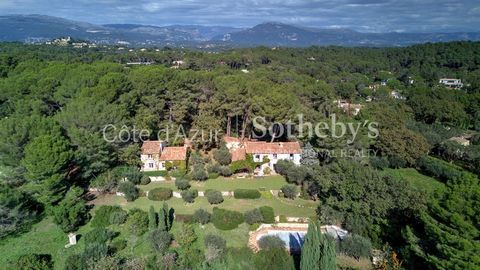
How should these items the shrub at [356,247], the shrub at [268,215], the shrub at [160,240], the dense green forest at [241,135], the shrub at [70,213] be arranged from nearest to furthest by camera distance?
the dense green forest at [241,135], the shrub at [356,247], the shrub at [160,240], the shrub at [70,213], the shrub at [268,215]

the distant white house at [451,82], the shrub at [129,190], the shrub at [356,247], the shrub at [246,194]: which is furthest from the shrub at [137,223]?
the distant white house at [451,82]

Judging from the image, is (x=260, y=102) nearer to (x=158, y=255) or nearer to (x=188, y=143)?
(x=188, y=143)


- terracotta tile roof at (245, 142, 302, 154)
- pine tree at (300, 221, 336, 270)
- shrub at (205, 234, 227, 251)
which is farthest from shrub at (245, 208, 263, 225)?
terracotta tile roof at (245, 142, 302, 154)

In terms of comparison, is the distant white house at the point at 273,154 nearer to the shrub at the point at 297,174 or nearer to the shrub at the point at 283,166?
the shrub at the point at 283,166

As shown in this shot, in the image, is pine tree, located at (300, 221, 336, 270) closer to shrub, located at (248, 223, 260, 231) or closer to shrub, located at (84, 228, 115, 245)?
shrub, located at (248, 223, 260, 231)

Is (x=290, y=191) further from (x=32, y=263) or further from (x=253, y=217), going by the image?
Answer: (x=32, y=263)

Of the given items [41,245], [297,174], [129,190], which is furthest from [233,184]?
[41,245]
